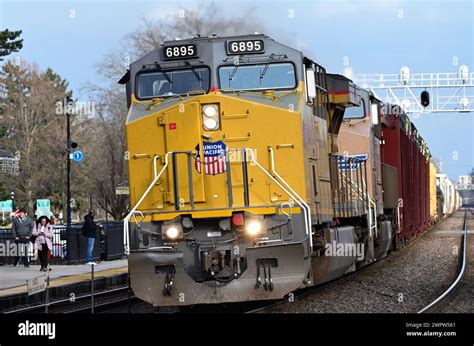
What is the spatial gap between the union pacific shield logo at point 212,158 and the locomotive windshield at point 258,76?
1.02m

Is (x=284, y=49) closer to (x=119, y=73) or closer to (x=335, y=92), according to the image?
(x=335, y=92)

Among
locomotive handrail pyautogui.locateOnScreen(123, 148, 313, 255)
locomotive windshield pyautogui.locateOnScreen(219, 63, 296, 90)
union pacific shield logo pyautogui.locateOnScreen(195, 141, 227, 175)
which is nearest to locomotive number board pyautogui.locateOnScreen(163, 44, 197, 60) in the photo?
locomotive windshield pyautogui.locateOnScreen(219, 63, 296, 90)

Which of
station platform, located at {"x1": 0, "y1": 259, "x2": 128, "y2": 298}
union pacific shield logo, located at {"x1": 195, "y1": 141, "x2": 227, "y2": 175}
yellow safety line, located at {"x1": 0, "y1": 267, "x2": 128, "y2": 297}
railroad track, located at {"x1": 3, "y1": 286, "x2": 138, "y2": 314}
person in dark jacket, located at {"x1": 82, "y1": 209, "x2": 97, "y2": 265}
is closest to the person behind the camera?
union pacific shield logo, located at {"x1": 195, "y1": 141, "x2": 227, "y2": 175}

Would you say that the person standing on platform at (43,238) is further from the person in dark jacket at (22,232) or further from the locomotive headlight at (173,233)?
the locomotive headlight at (173,233)

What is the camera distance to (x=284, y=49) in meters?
14.1

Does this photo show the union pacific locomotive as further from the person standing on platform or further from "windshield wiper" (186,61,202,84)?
the person standing on platform

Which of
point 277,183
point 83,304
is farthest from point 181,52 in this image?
point 83,304

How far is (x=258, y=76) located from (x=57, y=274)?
12.5 m

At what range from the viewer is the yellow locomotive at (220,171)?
13.4m

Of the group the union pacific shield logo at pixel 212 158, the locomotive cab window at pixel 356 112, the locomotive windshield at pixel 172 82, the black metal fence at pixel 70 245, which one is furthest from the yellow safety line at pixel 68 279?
the locomotive cab window at pixel 356 112

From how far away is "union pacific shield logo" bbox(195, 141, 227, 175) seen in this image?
13.8m

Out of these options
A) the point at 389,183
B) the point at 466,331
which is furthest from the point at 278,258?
the point at 389,183

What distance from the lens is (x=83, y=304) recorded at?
61.2 ft

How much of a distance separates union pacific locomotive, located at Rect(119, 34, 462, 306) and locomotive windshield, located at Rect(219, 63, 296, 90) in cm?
2
